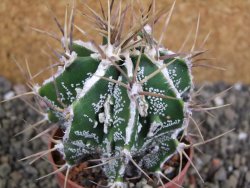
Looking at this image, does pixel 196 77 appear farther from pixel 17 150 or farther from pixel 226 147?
pixel 17 150

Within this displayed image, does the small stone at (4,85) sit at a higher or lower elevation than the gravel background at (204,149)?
higher

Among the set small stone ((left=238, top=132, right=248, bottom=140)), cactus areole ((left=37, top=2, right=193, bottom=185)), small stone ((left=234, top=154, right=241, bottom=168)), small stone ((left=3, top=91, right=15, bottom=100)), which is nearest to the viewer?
cactus areole ((left=37, top=2, right=193, bottom=185))

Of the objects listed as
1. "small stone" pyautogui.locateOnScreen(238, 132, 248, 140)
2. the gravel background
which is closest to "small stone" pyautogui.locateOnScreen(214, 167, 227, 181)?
the gravel background

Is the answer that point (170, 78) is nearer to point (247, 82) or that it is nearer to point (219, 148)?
point (219, 148)

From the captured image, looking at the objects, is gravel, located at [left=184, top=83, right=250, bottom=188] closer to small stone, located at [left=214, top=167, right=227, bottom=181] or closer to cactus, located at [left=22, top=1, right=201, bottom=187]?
small stone, located at [left=214, top=167, right=227, bottom=181]

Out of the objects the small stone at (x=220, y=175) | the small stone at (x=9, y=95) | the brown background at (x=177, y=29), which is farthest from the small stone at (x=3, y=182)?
the small stone at (x=220, y=175)

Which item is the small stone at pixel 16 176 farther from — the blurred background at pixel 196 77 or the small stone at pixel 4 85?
the small stone at pixel 4 85
